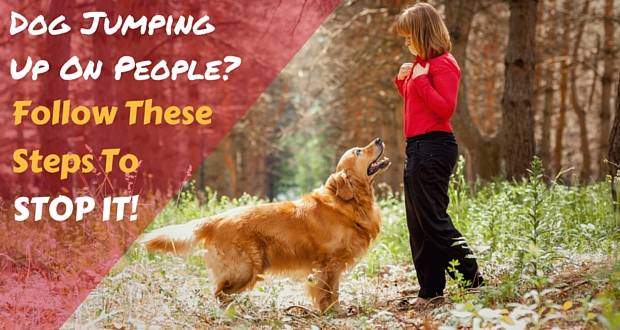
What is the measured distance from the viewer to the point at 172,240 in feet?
18.6

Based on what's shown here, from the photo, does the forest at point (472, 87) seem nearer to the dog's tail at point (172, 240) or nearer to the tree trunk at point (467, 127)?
the tree trunk at point (467, 127)

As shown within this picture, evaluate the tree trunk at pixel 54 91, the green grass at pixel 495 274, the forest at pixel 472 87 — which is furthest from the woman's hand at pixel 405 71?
the tree trunk at pixel 54 91

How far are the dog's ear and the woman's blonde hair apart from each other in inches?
49.4

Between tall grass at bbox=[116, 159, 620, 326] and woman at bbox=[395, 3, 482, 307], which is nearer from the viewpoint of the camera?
tall grass at bbox=[116, 159, 620, 326]

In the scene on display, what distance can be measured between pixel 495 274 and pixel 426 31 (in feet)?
6.50

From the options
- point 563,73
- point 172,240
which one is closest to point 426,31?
point 172,240

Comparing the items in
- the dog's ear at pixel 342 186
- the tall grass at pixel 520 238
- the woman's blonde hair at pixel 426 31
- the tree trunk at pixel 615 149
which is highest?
the woman's blonde hair at pixel 426 31

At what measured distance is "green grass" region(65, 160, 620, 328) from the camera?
4090 mm

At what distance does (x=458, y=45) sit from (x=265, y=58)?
3609 millimetres

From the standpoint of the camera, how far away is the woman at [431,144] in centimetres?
500

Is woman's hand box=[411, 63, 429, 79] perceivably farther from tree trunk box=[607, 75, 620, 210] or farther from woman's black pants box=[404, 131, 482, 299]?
tree trunk box=[607, 75, 620, 210]

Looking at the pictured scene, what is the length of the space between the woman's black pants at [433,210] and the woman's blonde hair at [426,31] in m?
0.59

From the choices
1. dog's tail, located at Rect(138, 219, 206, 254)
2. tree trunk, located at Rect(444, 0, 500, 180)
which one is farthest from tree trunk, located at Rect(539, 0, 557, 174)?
dog's tail, located at Rect(138, 219, 206, 254)
